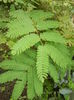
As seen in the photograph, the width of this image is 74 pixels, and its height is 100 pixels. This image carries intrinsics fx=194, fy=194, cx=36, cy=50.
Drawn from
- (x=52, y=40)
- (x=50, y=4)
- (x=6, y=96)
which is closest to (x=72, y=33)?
(x=52, y=40)

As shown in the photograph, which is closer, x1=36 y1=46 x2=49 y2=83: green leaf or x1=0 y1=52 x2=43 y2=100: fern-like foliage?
x1=36 y1=46 x2=49 y2=83: green leaf

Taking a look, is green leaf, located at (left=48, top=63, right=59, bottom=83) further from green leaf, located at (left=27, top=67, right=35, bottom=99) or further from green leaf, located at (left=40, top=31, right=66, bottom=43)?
green leaf, located at (left=40, top=31, right=66, bottom=43)

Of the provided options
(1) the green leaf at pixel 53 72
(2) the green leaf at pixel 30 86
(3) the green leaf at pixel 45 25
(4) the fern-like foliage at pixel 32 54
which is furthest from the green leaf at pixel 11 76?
(3) the green leaf at pixel 45 25

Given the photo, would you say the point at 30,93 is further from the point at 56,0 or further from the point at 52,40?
the point at 56,0

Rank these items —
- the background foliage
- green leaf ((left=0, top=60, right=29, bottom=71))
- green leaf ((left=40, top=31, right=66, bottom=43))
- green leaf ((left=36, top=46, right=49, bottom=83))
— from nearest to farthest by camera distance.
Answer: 1. green leaf ((left=36, top=46, right=49, bottom=83))
2. the background foliage
3. green leaf ((left=40, top=31, right=66, bottom=43))
4. green leaf ((left=0, top=60, right=29, bottom=71))

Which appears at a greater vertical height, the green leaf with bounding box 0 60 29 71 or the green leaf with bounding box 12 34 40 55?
the green leaf with bounding box 12 34 40 55

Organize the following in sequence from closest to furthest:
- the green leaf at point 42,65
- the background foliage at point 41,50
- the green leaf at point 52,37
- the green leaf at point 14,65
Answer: the green leaf at point 42,65, the background foliage at point 41,50, the green leaf at point 52,37, the green leaf at point 14,65

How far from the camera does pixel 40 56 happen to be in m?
2.26

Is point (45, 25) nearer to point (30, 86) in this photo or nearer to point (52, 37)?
point (52, 37)

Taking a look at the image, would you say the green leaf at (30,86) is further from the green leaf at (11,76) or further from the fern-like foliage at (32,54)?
the green leaf at (11,76)

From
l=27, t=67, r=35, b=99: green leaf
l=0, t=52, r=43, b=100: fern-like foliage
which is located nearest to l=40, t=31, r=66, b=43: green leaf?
l=0, t=52, r=43, b=100: fern-like foliage

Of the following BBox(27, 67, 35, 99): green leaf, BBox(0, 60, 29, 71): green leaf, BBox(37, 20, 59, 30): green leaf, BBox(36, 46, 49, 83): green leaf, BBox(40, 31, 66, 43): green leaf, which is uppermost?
BBox(37, 20, 59, 30): green leaf

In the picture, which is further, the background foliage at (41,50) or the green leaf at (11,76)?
the green leaf at (11,76)

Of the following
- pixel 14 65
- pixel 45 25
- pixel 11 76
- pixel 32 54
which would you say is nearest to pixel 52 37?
pixel 45 25
